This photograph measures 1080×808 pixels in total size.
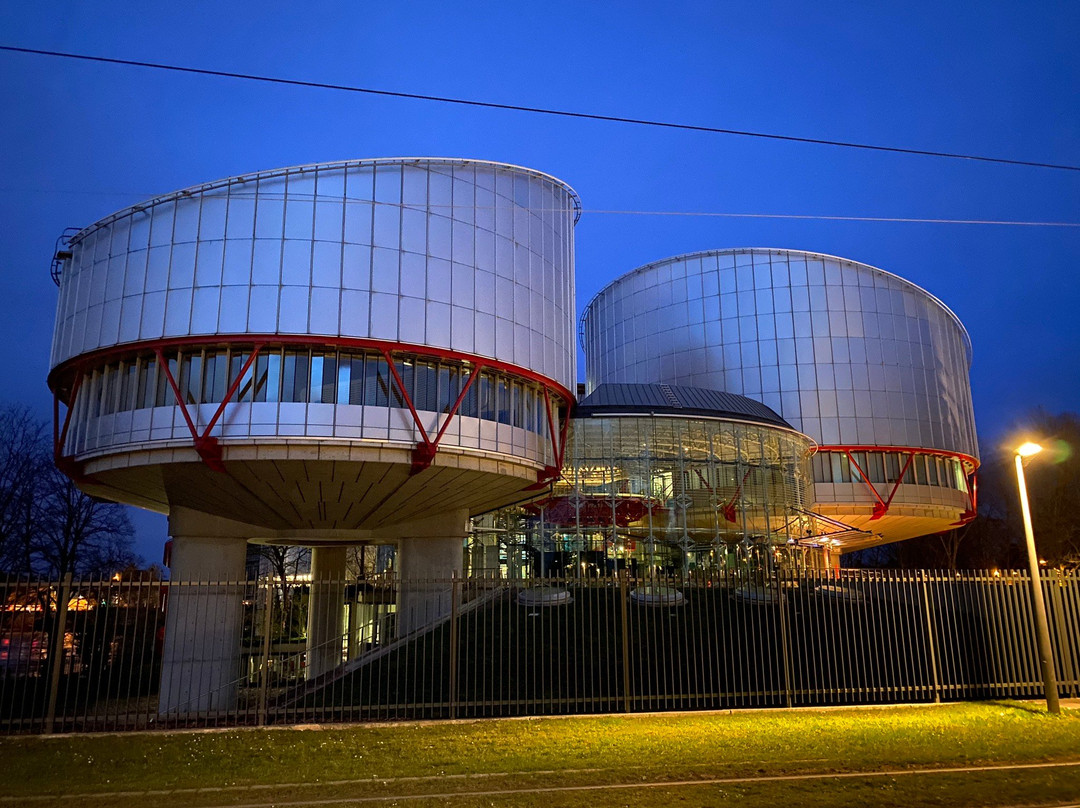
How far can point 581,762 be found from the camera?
13258mm

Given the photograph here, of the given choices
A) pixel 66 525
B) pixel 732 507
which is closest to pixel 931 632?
pixel 732 507

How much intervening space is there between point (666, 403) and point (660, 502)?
5714mm

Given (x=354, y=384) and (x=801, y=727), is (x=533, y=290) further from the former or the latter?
(x=801, y=727)

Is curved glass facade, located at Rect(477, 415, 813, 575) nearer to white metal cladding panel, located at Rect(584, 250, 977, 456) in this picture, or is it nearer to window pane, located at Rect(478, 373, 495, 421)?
window pane, located at Rect(478, 373, 495, 421)

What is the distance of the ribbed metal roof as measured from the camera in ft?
130

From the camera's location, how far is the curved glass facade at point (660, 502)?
126ft

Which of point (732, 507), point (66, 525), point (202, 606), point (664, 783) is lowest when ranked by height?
point (664, 783)

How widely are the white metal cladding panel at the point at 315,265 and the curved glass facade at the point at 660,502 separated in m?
13.5

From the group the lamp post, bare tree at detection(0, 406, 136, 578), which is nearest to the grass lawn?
the lamp post

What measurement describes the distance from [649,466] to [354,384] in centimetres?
1953

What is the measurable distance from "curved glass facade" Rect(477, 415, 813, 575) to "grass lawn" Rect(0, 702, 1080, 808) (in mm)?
20505

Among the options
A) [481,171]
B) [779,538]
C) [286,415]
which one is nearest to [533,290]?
[481,171]

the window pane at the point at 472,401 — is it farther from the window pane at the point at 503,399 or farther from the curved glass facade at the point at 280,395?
the window pane at the point at 503,399

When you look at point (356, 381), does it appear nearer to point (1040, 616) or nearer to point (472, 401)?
point (472, 401)
